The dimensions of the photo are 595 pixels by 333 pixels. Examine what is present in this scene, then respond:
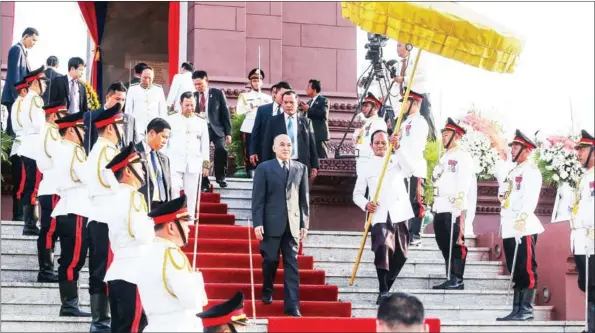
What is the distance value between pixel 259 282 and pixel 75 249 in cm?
204

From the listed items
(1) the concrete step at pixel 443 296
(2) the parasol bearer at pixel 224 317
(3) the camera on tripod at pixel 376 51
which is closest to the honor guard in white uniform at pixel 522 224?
(1) the concrete step at pixel 443 296

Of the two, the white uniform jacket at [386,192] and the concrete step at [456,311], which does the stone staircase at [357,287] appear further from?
the white uniform jacket at [386,192]

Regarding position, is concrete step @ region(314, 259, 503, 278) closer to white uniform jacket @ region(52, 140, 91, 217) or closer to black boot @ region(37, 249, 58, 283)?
black boot @ region(37, 249, 58, 283)

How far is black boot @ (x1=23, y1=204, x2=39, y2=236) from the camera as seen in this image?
1255 cm

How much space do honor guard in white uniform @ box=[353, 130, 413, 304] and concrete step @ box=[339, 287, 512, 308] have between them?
23 cm

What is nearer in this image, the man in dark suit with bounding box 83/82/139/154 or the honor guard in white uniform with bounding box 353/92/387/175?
the man in dark suit with bounding box 83/82/139/154

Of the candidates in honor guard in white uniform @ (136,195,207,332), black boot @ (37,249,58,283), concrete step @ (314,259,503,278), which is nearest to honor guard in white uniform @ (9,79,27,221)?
black boot @ (37,249,58,283)

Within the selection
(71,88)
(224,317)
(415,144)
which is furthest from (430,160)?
(224,317)

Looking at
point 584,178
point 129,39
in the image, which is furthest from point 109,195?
point 129,39

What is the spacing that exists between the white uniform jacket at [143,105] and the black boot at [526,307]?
5.14 m

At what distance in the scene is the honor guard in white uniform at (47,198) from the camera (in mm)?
11148

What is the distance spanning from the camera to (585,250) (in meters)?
10.5

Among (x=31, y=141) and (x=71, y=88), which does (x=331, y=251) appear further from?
(x=71, y=88)

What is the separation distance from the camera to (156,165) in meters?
11.4
